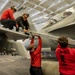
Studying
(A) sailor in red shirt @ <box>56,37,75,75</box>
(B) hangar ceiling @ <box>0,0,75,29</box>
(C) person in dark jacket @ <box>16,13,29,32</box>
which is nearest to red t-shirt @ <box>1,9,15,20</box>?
(C) person in dark jacket @ <box>16,13,29,32</box>

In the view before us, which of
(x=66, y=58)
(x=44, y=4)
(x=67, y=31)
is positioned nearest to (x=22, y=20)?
(x=67, y=31)

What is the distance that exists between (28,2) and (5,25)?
919cm

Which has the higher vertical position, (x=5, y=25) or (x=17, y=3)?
(x=17, y=3)

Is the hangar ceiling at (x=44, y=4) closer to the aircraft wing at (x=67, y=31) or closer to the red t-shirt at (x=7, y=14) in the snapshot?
the red t-shirt at (x=7, y=14)

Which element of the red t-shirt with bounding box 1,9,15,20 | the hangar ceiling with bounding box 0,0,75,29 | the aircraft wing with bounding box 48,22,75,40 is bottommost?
the aircraft wing with bounding box 48,22,75,40

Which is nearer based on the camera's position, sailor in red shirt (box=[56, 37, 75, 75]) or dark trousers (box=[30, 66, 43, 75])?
sailor in red shirt (box=[56, 37, 75, 75])

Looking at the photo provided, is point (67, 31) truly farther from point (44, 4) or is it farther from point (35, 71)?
point (44, 4)

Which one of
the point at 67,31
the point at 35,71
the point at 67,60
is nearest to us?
the point at 67,60

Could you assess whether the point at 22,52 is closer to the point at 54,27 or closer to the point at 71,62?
the point at 54,27

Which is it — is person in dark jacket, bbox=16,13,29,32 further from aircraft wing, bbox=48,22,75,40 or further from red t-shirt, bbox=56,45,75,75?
red t-shirt, bbox=56,45,75,75

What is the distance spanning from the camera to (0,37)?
6.34m

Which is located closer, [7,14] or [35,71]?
[35,71]

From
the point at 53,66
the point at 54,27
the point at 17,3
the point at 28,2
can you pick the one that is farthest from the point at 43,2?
the point at 53,66

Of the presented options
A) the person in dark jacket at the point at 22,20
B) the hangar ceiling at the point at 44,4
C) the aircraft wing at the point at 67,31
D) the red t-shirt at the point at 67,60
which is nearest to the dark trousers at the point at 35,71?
the red t-shirt at the point at 67,60
